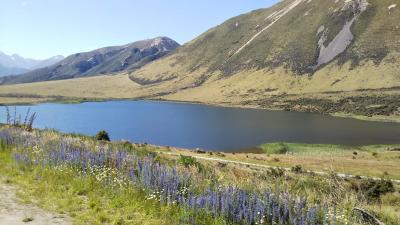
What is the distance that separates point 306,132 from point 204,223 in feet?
342

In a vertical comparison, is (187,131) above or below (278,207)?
below

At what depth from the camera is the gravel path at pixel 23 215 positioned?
37.4ft

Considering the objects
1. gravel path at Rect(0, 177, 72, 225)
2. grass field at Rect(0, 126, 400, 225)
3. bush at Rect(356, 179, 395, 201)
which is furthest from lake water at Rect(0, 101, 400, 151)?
gravel path at Rect(0, 177, 72, 225)

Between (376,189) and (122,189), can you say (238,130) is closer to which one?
(376,189)

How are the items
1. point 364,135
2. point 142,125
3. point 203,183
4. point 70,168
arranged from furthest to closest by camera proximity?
1. point 142,125
2. point 364,135
3. point 70,168
4. point 203,183

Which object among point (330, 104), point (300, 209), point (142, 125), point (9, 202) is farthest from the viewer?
point (330, 104)

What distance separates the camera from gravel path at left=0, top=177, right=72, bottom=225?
37.4 ft

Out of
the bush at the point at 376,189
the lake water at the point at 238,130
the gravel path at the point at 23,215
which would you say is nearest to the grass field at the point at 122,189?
the gravel path at the point at 23,215

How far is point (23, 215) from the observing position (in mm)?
11953

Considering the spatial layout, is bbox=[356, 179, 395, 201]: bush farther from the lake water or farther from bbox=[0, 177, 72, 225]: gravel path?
the lake water

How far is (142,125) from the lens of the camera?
12569cm

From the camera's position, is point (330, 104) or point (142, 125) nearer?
point (142, 125)

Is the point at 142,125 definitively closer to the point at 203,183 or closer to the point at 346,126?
the point at 346,126

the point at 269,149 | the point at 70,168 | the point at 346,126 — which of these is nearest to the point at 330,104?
the point at 346,126
